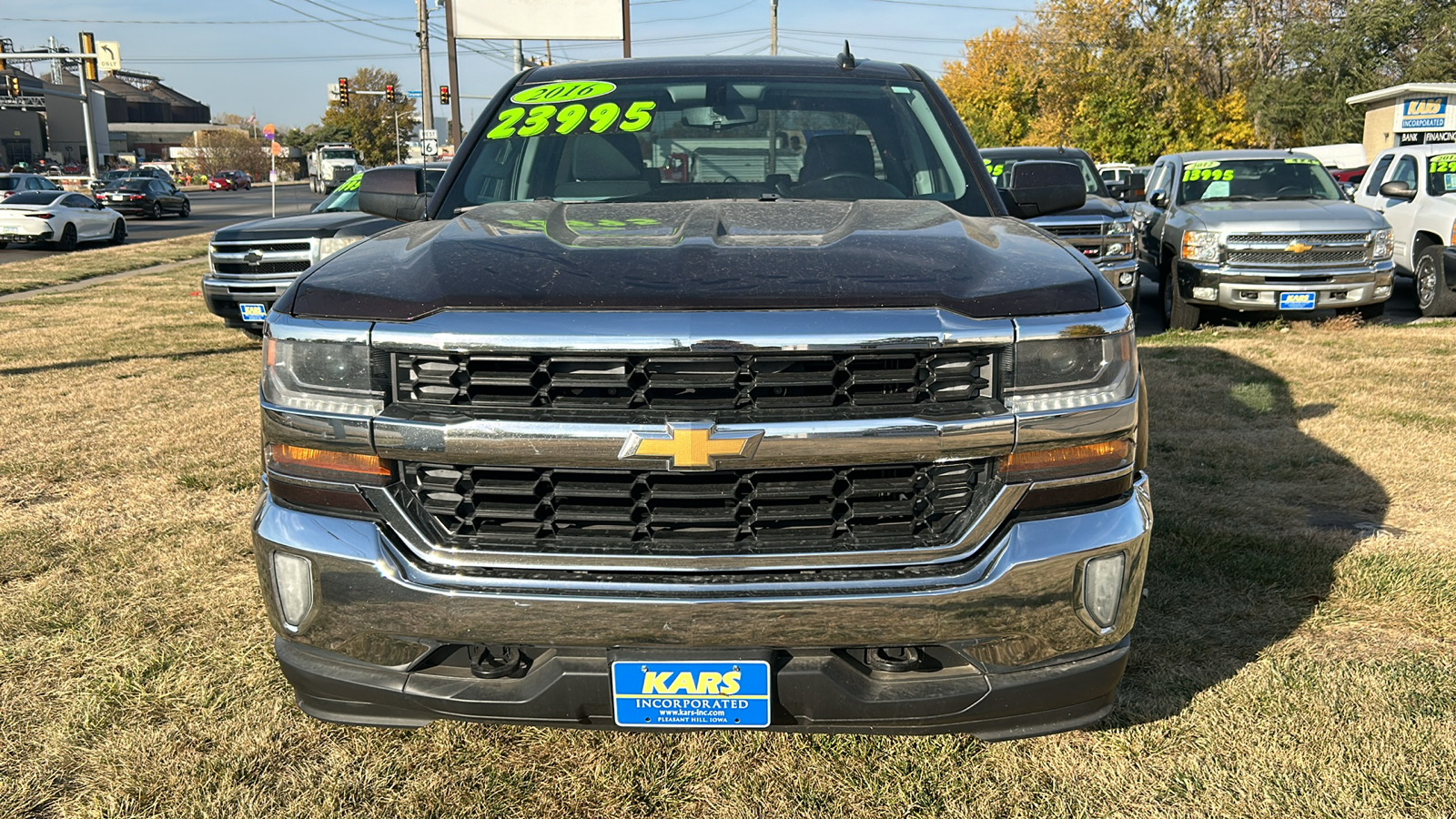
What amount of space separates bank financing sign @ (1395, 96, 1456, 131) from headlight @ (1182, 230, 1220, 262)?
71.6 feet

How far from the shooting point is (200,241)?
89.1ft

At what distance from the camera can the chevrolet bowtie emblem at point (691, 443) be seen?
2260mm

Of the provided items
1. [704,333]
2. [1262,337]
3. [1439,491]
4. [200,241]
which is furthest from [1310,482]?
[200,241]

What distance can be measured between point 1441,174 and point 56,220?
26705 mm

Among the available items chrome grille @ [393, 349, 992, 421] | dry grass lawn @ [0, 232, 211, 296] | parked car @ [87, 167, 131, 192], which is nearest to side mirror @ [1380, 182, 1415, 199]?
chrome grille @ [393, 349, 992, 421]

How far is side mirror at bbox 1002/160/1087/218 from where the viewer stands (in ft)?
12.4

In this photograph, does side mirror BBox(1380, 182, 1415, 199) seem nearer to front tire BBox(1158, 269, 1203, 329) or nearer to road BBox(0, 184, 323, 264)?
front tire BBox(1158, 269, 1203, 329)

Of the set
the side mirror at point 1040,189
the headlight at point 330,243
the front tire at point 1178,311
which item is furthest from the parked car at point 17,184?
the side mirror at point 1040,189

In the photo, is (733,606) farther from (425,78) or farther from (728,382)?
(425,78)

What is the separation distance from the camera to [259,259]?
1062 centimetres

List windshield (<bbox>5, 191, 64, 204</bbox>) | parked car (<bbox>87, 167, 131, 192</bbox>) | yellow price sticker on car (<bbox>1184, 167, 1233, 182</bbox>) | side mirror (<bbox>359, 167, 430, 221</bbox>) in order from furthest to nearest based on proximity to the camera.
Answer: parked car (<bbox>87, 167, 131, 192</bbox>), windshield (<bbox>5, 191, 64, 204</bbox>), yellow price sticker on car (<bbox>1184, 167, 1233, 182</bbox>), side mirror (<bbox>359, 167, 430, 221</bbox>)

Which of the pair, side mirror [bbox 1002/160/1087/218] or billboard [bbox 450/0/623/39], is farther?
billboard [bbox 450/0/623/39]

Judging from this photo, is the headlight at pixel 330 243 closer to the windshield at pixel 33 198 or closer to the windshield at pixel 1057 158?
the windshield at pixel 1057 158

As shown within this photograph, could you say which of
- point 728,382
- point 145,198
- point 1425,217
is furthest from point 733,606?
point 145,198
